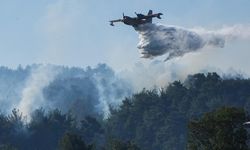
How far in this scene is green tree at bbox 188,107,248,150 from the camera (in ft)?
223

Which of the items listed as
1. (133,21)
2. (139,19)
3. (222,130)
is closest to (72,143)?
(133,21)

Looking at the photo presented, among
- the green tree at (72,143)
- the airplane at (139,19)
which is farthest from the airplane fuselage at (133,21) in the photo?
the green tree at (72,143)

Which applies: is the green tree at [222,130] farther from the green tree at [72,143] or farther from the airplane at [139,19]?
the green tree at [72,143]

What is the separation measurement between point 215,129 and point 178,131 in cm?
12333

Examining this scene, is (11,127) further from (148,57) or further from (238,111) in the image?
(238,111)

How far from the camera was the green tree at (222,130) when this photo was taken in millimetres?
68012

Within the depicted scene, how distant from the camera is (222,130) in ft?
227

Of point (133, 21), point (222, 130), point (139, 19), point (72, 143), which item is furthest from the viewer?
point (72, 143)

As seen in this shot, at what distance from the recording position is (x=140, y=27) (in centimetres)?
8588

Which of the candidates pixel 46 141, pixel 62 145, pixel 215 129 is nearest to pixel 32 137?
pixel 46 141

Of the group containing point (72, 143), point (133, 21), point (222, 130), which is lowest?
point (222, 130)

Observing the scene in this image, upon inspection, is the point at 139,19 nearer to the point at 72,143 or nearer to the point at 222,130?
the point at 222,130

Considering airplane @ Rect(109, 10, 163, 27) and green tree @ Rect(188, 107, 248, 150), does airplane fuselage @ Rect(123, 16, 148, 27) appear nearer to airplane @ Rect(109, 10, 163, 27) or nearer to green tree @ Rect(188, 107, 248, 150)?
airplane @ Rect(109, 10, 163, 27)

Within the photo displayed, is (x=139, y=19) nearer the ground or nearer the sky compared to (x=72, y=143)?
nearer the sky
